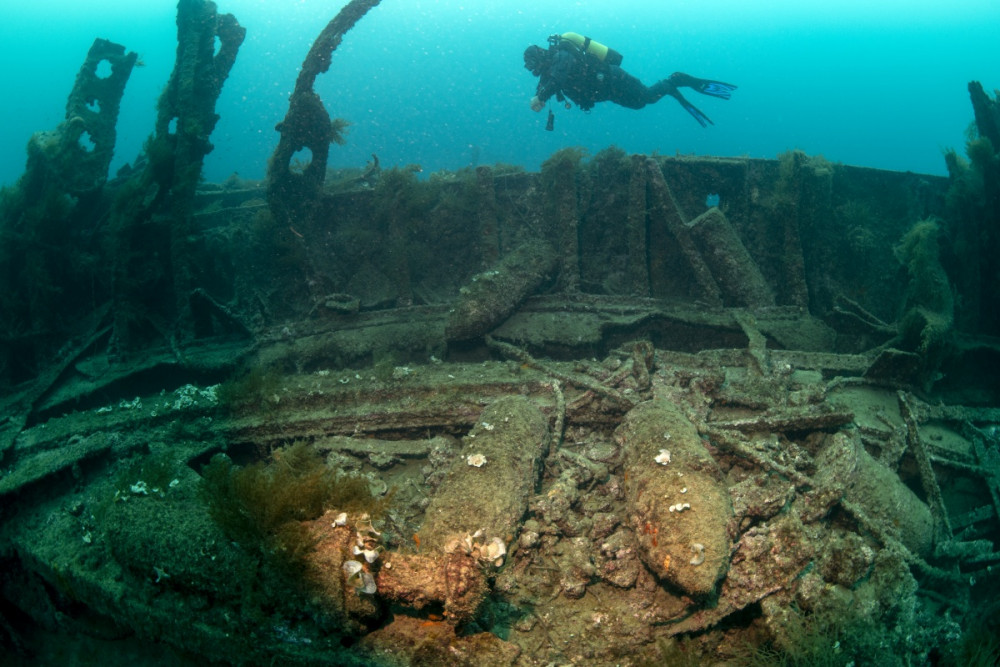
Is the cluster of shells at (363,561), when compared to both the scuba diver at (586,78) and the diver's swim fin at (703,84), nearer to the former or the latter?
the scuba diver at (586,78)

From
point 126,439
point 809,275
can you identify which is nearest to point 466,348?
point 126,439

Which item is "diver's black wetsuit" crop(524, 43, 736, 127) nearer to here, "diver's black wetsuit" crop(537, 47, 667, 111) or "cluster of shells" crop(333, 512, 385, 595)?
"diver's black wetsuit" crop(537, 47, 667, 111)

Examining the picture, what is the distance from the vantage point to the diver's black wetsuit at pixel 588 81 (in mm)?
13852

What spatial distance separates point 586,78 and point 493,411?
12.1 meters

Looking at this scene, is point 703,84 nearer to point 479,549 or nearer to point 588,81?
point 588,81

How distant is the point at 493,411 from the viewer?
5.39 m

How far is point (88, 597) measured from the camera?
3.93 meters

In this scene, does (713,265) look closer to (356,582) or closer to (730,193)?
(730,193)

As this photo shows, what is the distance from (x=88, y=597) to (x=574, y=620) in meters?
3.85

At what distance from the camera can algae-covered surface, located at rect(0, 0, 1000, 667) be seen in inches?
136

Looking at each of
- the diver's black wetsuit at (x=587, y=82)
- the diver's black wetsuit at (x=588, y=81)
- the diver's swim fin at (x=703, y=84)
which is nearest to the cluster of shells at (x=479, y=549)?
the diver's black wetsuit at (x=588, y=81)

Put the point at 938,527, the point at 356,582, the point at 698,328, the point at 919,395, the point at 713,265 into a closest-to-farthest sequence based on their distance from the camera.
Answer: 1. the point at 356,582
2. the point at 938,527
3. the point at 919,395
4. the point at 698,328
5. the point at 713,265

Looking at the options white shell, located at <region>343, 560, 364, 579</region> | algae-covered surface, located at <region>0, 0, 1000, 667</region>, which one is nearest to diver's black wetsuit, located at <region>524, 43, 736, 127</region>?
algae-covered surface, located at <region>0, 0, 1000, 667</region>

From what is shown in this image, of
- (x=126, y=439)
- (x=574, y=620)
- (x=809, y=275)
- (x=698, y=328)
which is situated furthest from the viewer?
(x=809, y=275)
